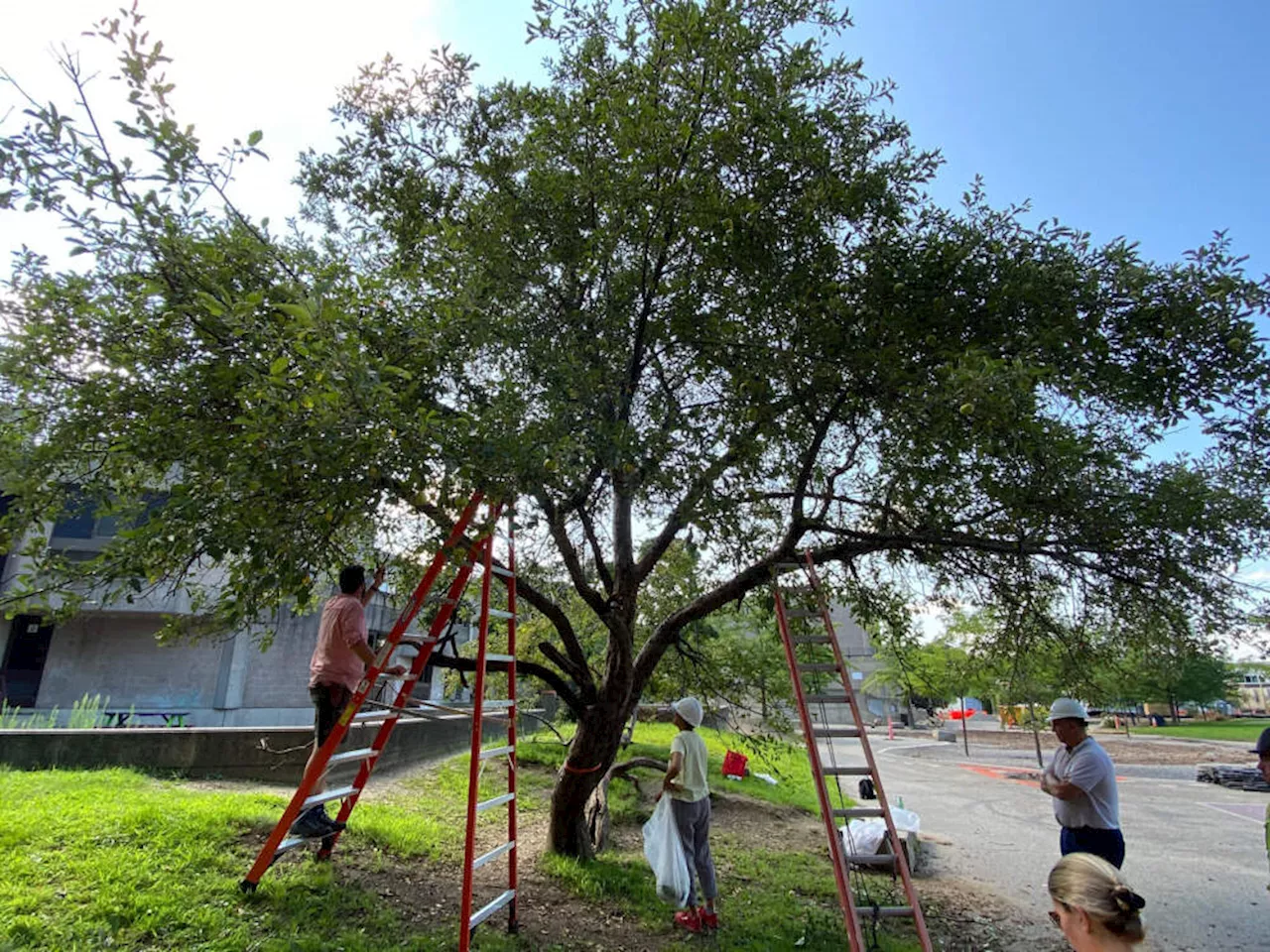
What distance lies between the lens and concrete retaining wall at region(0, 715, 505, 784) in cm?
854

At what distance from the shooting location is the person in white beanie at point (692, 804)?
6.04 metres

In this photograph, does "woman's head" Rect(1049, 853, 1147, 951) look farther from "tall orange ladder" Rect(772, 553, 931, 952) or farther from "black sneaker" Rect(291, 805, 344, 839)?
"black sneaker" Rect(291, 805, 344, 839)

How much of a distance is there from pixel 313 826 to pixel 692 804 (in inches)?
124

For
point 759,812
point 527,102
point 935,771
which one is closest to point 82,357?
point 527,102

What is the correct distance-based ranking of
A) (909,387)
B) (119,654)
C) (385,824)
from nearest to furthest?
(909,387) → (385,824) → (119,654)

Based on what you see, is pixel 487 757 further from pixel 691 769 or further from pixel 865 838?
pixel 865 838

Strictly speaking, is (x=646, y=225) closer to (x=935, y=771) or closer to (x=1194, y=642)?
(x=1194, y=642)

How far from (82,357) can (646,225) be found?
4.16 meters

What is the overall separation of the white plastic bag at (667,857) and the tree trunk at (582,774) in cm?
82

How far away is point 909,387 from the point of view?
16.9 ft

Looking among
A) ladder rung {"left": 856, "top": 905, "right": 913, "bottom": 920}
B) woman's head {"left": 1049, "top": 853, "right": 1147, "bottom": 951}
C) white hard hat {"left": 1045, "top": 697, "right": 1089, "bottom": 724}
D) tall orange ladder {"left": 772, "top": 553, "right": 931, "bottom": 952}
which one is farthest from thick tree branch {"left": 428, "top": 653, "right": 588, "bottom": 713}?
woman's head {"left": 1049, "top": 853, "right": 1147, "bottom": 951}

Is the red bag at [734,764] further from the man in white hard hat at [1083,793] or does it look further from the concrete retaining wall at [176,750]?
the man in white hard hat at [1083,793]

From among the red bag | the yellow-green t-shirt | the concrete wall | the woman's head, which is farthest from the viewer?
the concrete wall

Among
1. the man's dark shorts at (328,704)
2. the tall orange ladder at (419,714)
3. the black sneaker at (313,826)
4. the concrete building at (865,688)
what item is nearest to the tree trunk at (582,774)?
the tall orange ladder at (419,714)
